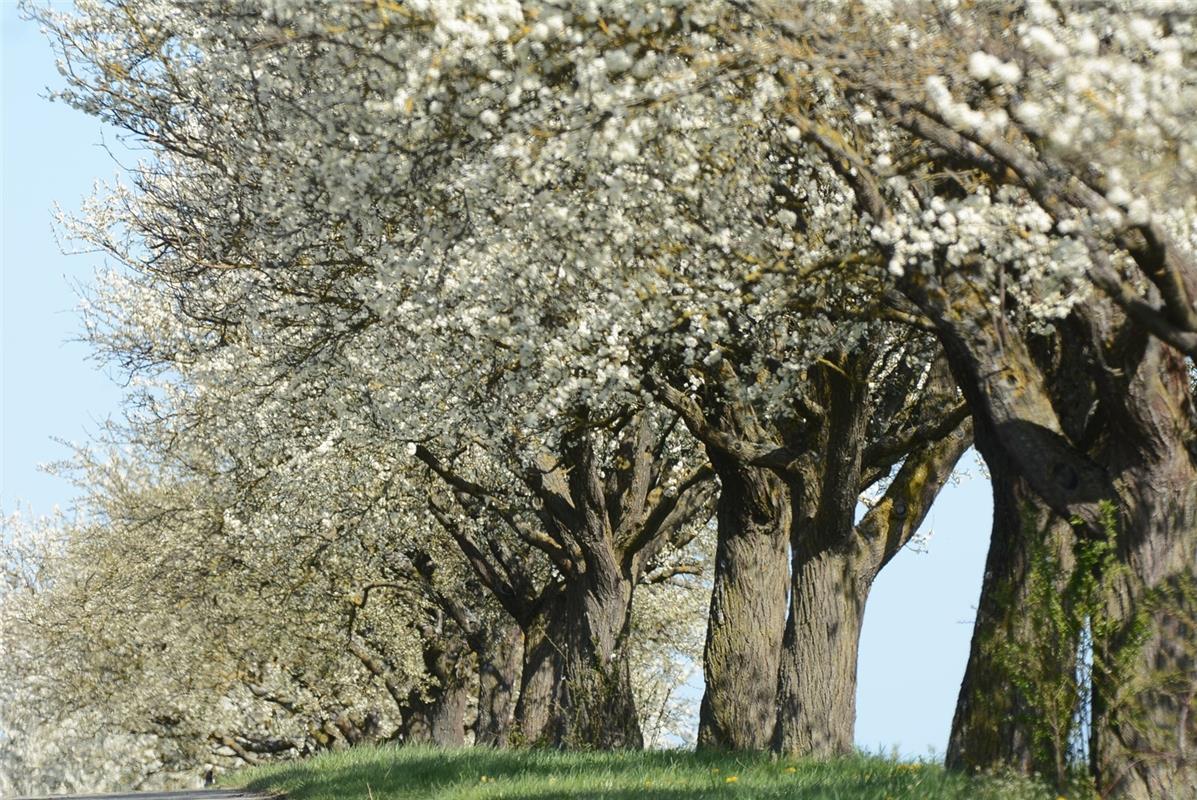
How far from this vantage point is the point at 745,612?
18500mm

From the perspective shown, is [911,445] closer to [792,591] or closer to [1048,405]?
[792,591]

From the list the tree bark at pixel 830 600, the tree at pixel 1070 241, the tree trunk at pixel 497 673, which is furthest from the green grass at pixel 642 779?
the tree trunk at pixel 497 673

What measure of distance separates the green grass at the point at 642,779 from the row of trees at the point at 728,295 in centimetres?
81

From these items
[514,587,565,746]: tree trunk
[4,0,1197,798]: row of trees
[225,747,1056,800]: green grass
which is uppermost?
[4,0,1197,798]: row of trees

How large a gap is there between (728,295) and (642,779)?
453 centimetres

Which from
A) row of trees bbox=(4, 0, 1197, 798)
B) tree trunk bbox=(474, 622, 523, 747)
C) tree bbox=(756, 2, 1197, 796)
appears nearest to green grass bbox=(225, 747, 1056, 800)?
row of trees bbox=(4, 0, 1197, 798)

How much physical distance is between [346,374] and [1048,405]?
A: 427 inches

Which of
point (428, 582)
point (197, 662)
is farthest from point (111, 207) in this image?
point (197, 662)

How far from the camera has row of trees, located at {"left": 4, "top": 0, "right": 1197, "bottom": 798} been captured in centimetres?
890

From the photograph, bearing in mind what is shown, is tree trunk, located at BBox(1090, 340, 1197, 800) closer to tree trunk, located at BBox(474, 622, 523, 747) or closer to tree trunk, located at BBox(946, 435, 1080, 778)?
tree trunk, located at BBox(946, 435, 1080, 778)

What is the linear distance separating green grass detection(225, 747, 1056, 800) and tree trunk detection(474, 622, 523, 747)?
45.1ft

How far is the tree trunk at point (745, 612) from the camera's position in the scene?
18.2 m

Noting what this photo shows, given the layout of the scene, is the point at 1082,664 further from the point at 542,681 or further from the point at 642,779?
the point at 542,681

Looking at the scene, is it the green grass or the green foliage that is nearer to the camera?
the green foliage
